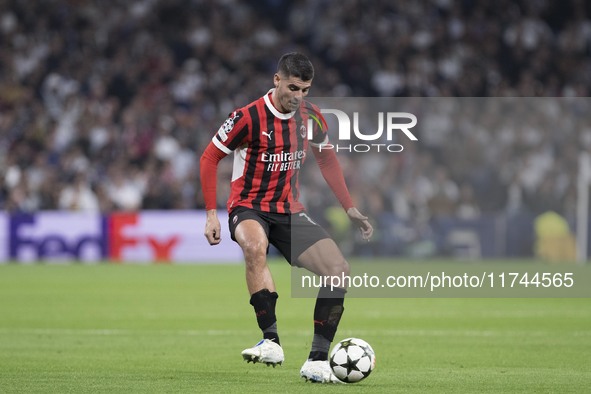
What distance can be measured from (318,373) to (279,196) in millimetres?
1297

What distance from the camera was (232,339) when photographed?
11.2 metres

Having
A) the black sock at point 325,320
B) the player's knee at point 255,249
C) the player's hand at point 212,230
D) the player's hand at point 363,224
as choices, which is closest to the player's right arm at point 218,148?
the player's hand at point 212,230

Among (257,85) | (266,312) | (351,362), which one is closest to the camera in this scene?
(351,362)

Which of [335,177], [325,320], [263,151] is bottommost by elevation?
[325,320]

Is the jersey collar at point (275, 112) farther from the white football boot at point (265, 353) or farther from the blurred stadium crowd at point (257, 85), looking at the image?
the blurred stadium crowd at point (257, 85)

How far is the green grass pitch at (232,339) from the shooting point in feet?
26.0

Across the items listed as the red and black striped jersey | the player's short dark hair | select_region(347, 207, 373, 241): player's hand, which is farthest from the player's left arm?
the player's short dark hair

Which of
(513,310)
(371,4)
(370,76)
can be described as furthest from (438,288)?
(371,4)

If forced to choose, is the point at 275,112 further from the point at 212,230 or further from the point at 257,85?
the point at 257,85

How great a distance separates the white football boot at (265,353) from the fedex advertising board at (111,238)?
14.2 metres

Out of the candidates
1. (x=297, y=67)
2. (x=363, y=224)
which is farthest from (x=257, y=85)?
(x=297, y=67)

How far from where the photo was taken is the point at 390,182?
22219 millimetres

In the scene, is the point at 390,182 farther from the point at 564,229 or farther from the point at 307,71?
the point at 307,71

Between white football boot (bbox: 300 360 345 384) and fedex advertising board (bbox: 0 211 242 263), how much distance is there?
14142 millimetres
